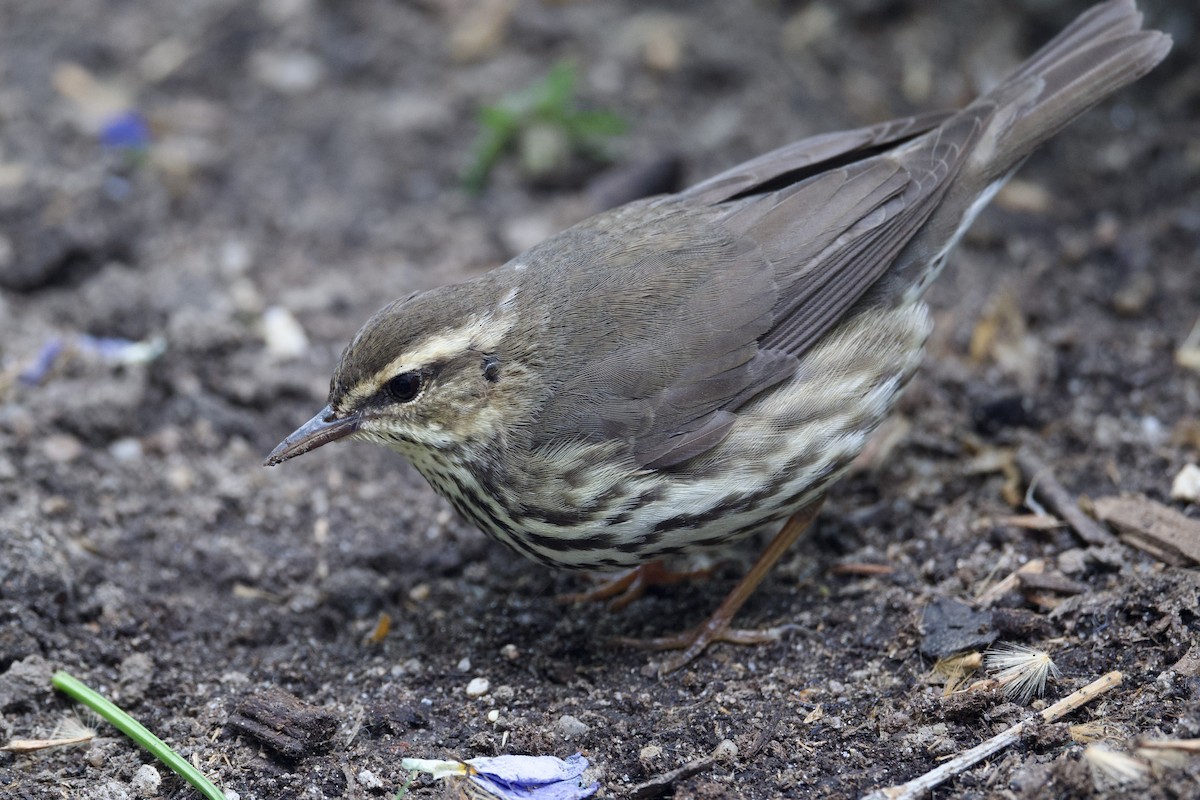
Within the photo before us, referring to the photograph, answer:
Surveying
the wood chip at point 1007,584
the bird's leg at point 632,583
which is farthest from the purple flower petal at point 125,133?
the wood chip at point 1007,584

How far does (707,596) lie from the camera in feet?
17.5

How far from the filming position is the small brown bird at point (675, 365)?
4.63 m

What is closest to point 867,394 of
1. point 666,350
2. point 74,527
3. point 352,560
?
point 666,350

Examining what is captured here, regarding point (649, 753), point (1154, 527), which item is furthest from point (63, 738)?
point (1154, 527)

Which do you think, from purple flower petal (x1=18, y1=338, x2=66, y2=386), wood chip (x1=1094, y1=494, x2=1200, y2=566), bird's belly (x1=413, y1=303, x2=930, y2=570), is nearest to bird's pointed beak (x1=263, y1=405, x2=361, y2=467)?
bird's belly (x1=413, y1=303, x2=930, y2=570)

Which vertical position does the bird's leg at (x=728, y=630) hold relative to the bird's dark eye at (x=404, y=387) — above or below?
below

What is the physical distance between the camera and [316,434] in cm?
468

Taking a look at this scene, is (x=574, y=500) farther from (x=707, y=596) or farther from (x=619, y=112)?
(x=619, y=112)

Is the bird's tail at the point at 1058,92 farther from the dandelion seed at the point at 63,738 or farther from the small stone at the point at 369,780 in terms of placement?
the dandelion seed at the point at 63,738

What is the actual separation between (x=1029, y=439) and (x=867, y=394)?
118 centimetres

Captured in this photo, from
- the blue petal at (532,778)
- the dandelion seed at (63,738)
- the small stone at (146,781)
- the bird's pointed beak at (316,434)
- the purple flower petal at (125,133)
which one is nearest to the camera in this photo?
the blue petal at (532,778)

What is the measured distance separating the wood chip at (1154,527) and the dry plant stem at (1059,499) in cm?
6

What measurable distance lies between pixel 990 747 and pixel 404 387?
2545 mm

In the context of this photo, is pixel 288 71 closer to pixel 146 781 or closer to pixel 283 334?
pixel 283 334
